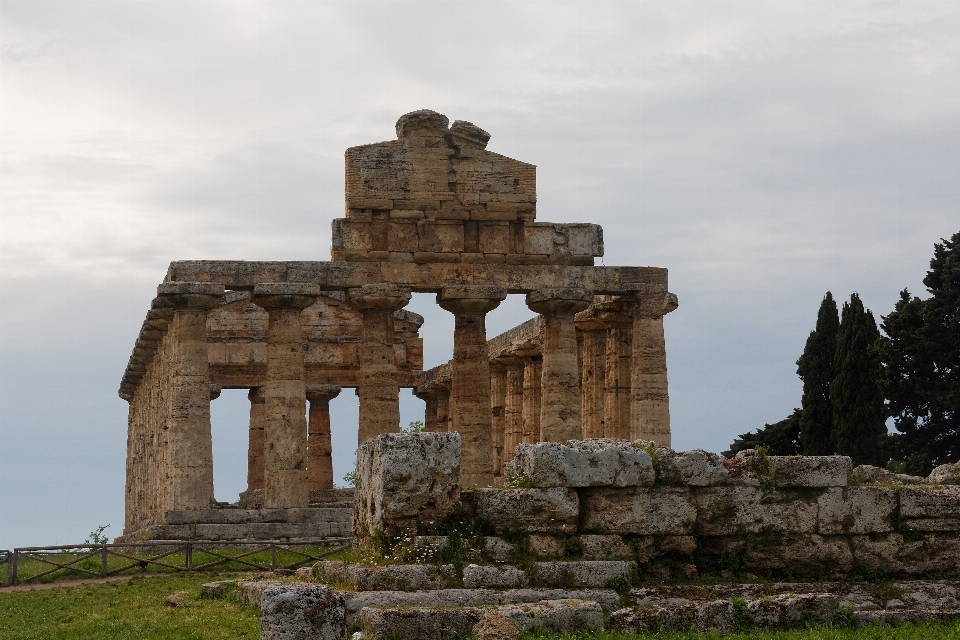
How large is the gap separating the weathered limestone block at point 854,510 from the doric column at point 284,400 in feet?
65.1

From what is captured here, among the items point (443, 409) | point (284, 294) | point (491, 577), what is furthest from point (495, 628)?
point (443, 409)

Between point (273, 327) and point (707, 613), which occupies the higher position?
point (273, 327)

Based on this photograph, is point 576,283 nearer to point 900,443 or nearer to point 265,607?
point 900,443

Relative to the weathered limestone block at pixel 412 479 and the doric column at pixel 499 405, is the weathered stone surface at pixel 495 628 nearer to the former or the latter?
the weathered limestone block at pixel 412 479

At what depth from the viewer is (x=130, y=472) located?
61.5m

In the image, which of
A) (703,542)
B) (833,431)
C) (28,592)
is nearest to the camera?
(703,542)

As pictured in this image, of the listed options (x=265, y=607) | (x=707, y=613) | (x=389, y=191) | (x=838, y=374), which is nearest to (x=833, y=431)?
(x=838, y=374)

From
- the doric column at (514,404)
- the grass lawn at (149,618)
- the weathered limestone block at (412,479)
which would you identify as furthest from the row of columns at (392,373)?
the weathered limestone block at (412,479)

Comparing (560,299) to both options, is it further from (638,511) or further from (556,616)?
(556,616)

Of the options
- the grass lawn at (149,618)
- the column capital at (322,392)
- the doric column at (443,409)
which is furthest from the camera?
the doric column at (443,409)

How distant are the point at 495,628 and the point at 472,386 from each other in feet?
74.8

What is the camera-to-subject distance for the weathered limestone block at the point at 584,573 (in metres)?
19.2

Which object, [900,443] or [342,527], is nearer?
[342,527]

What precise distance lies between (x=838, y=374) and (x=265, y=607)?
3832cm
